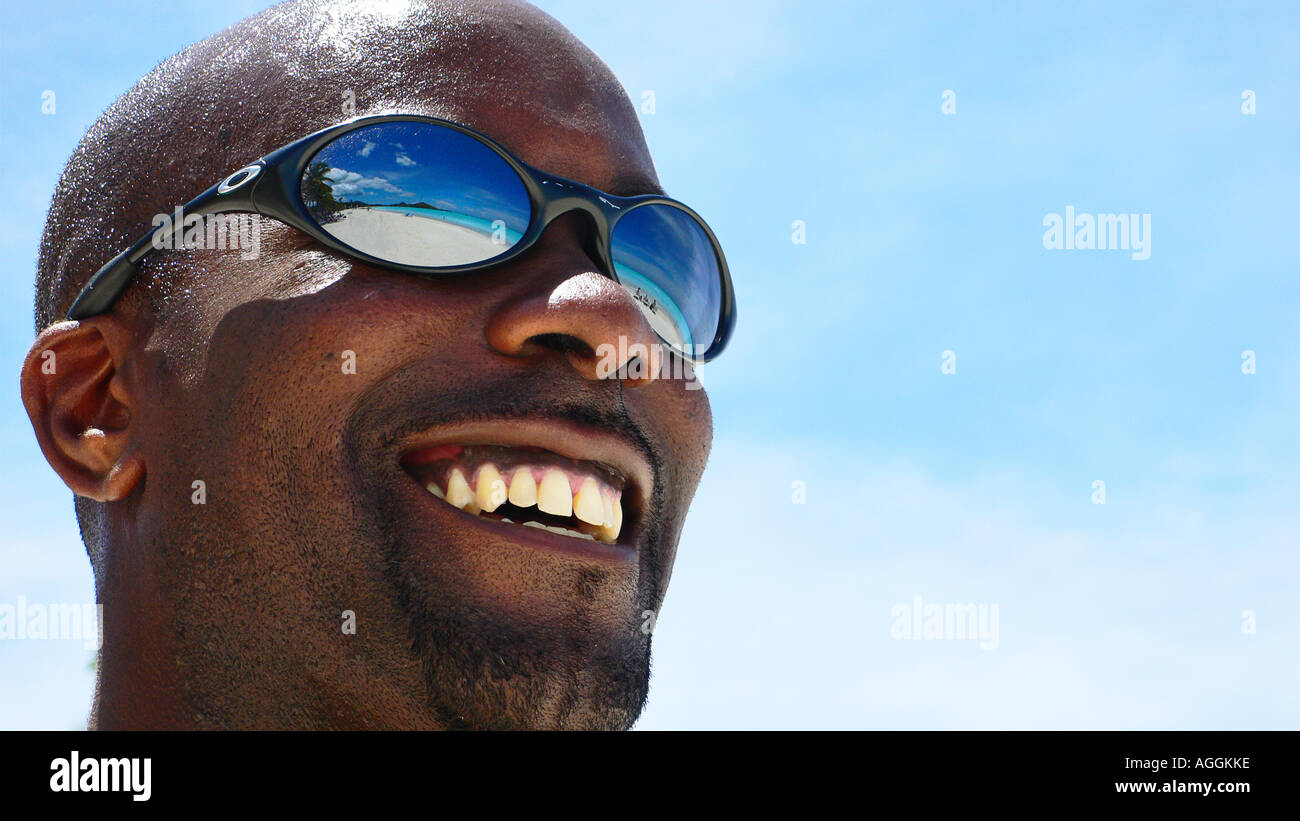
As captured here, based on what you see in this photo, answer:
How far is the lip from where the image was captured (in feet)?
8.70

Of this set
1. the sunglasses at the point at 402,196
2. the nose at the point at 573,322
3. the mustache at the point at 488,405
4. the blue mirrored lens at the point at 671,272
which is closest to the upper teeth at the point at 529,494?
the mustache at the point at 488,405

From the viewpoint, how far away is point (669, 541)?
125 inches

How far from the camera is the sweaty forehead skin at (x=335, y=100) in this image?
9.85 feet

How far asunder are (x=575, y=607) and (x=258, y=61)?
1658 millimetres

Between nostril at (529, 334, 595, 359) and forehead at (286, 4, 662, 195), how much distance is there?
1.56 ft

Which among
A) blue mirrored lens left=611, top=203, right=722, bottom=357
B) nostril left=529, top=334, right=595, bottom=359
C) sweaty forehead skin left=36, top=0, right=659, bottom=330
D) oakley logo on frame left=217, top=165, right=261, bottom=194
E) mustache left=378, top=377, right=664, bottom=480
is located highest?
sweaty forehead skin left=36, top=0, right=659, bottom=330

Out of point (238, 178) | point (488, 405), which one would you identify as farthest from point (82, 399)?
point (488, 405)

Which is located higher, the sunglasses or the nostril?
the sunglasses

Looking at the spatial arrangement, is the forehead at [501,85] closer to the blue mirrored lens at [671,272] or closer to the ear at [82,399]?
the blue mirrored lens at [671,272]

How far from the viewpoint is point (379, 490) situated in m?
2.65

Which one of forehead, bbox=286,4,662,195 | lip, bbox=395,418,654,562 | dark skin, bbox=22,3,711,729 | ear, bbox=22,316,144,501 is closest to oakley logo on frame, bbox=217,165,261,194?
dark skin, bbox=22,3,711,729

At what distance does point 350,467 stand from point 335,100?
37.6 inches

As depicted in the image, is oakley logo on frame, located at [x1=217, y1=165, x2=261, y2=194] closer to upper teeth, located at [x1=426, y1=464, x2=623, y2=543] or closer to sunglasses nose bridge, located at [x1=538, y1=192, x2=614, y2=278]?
sunglasses nose bridge, located at [x1=538, y1=192, x2=614, y2=278]
